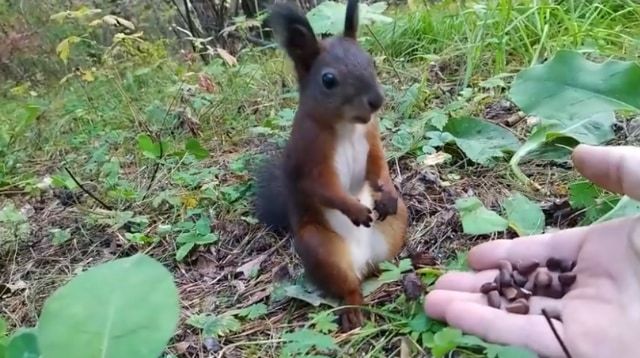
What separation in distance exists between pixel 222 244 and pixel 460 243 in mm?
753

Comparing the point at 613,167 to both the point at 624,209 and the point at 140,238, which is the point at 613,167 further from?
the point at 140,238

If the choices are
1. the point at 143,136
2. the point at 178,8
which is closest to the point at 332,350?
the point at 143,136

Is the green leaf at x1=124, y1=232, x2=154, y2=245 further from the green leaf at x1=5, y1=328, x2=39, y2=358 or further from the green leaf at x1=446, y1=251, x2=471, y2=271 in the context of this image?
the green leaf at x1=5, y1=328, x2=39, y2=358

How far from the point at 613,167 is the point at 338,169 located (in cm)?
69

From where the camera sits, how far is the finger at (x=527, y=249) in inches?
78.5

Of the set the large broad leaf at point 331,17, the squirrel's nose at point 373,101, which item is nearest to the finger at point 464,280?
the squirrel's nose at point 373,101

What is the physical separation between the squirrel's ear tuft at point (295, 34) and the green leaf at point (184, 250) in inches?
26.7

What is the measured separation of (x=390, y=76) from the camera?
3.89 m

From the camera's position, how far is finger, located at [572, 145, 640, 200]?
178cm

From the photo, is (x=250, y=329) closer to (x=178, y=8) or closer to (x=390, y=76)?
(x=390, y=76)

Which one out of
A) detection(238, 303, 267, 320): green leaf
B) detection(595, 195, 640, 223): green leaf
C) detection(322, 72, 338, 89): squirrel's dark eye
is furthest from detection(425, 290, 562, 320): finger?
detection(322, 72, 338, 89): squirrel's dark eye

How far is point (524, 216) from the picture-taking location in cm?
225

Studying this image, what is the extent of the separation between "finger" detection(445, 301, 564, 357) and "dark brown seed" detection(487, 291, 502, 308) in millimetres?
39

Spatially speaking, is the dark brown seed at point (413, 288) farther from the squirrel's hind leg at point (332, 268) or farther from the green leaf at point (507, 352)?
the green leaf at point (507, 352)
